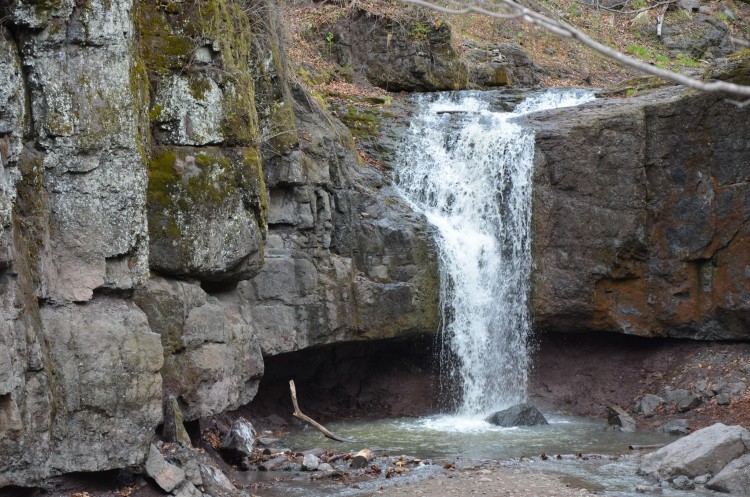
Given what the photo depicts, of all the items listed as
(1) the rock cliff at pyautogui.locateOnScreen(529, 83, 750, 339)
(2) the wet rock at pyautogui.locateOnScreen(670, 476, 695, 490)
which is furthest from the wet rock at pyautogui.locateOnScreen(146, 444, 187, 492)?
(1) the rock cliff at pyautogui.locateOnScreen(529, 83, 750, 339)

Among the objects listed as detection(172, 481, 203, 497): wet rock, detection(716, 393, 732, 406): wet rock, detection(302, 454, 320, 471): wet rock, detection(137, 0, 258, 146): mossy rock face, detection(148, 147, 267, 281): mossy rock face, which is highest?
detection(137, 0, 258, 146): mossy rock face

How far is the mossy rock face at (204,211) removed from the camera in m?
9.29

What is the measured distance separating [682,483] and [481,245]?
634 cm

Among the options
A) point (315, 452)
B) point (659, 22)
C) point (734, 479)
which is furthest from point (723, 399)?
point (659, 22)

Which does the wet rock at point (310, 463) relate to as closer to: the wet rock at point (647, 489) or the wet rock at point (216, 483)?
the wet rock at point (216, 483)

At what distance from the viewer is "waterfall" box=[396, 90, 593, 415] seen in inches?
579

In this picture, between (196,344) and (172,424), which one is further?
(196,344)

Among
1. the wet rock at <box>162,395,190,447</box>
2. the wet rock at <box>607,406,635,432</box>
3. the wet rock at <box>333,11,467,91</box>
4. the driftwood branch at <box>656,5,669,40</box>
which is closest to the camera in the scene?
the wet rock at <box>162,395,190,447</box>

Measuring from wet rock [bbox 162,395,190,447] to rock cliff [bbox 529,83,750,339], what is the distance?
7656 millimetres

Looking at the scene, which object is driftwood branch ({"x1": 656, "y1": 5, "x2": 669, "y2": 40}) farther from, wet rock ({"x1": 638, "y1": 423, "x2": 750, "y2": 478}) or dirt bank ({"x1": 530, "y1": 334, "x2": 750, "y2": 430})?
wet rock ({"x1": 638, "y1": 423, "x2": 750, "y2": 478})

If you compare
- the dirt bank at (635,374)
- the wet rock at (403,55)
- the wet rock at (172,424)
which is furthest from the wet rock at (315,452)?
the wet rock at (403,55)

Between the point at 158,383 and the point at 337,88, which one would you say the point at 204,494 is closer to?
the point at 158,383

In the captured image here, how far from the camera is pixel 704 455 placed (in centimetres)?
953

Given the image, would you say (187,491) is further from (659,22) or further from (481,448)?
(659,22)
